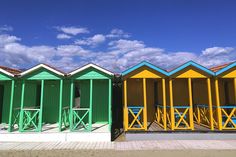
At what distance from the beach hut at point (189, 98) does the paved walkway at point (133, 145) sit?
722 millimetres

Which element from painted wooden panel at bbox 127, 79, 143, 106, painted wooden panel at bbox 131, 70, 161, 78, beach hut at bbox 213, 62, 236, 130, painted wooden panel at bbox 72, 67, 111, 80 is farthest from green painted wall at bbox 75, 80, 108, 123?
beach hut at bbox 213, 62, 236, 130

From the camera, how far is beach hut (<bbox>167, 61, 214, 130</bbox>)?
24.8 feet

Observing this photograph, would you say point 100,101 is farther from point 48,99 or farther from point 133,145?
point 133,145

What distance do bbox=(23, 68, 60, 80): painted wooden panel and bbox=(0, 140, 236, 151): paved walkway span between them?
2.54 m

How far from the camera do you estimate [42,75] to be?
25.5 ft

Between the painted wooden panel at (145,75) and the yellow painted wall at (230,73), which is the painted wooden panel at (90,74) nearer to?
the painted wooden panel at (145,75)

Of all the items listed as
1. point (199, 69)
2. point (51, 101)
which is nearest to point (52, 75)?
point (51, 101)

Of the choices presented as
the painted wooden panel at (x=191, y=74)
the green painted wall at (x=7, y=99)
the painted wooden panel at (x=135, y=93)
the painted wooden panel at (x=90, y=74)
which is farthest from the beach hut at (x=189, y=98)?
the green painted wall at (x=7, y=99)

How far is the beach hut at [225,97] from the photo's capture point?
7508 millimetres

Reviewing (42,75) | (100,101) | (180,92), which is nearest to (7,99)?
(42,75)

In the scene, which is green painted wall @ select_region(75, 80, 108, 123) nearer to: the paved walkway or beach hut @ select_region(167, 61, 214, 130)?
the paved walkway

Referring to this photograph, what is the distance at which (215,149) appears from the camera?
6.15m

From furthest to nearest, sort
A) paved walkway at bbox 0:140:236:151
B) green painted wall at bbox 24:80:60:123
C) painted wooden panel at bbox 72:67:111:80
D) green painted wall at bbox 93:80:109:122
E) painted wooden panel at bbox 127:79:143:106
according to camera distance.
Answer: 1. painted wooden panel at bbox 127:79:143:106
2. green painted wall at bbox 93:80:109:122
3. green painted wall at bbox 24:80:60:123
4. painted wooden panel at bbox 72:67:111:80
5. paved walkway at bbox 0:140:236:151

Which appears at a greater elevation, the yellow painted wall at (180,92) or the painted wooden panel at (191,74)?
the painted wooden panel at (191,74)
